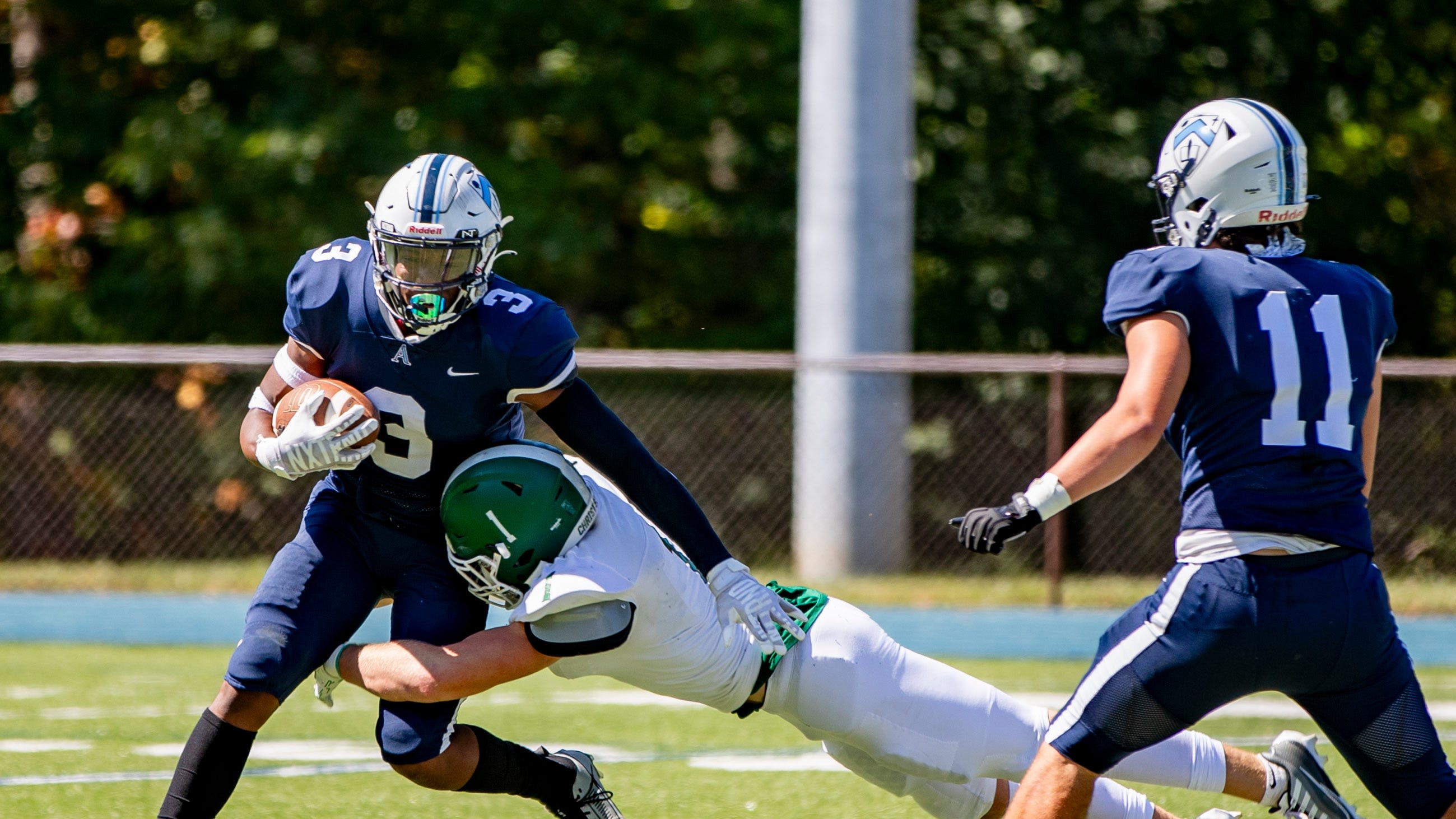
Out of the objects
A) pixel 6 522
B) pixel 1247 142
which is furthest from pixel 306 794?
pixel 6 522

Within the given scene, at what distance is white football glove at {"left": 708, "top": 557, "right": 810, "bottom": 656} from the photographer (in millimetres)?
3500

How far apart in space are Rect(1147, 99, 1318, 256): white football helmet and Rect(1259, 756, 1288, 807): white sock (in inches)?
46.4

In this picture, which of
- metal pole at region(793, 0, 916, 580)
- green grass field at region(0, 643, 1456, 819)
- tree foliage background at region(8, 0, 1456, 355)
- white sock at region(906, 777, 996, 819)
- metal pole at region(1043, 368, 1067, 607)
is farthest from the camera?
tree foliage background at region(8, 0, 1456, 355)

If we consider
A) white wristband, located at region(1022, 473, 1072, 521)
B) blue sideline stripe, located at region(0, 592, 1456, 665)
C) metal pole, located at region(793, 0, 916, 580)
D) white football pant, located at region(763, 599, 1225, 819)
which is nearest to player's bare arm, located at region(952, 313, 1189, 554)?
white wristband, located at region(1022, 473, 1072, 521)

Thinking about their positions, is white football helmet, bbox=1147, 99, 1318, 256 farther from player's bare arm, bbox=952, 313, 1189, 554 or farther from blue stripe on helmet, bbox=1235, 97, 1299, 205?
player's bare arm, bbox=952, 313, 1189, 554

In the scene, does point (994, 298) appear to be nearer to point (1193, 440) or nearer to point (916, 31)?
point (916, 31)

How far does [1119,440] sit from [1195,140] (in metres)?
0.68

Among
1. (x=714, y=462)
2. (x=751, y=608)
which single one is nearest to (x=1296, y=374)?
(x=751, y=608)

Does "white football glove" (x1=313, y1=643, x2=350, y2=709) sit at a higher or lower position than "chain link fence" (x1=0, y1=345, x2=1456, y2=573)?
higher

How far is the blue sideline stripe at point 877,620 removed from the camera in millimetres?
8422

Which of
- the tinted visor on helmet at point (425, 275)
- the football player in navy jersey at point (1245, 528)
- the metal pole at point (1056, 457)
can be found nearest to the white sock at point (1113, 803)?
the football player in navy jersey at point (1245, 528)

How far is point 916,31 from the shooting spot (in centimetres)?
1370

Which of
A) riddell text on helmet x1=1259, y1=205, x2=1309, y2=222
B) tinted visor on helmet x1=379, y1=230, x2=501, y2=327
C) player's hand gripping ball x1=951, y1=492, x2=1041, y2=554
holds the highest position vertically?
riddell text on helmet x1=1259, y1=205, x2=1309, y2=222

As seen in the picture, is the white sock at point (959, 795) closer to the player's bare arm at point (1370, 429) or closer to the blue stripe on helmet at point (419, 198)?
the player's bare arm at point (1370, 429)
